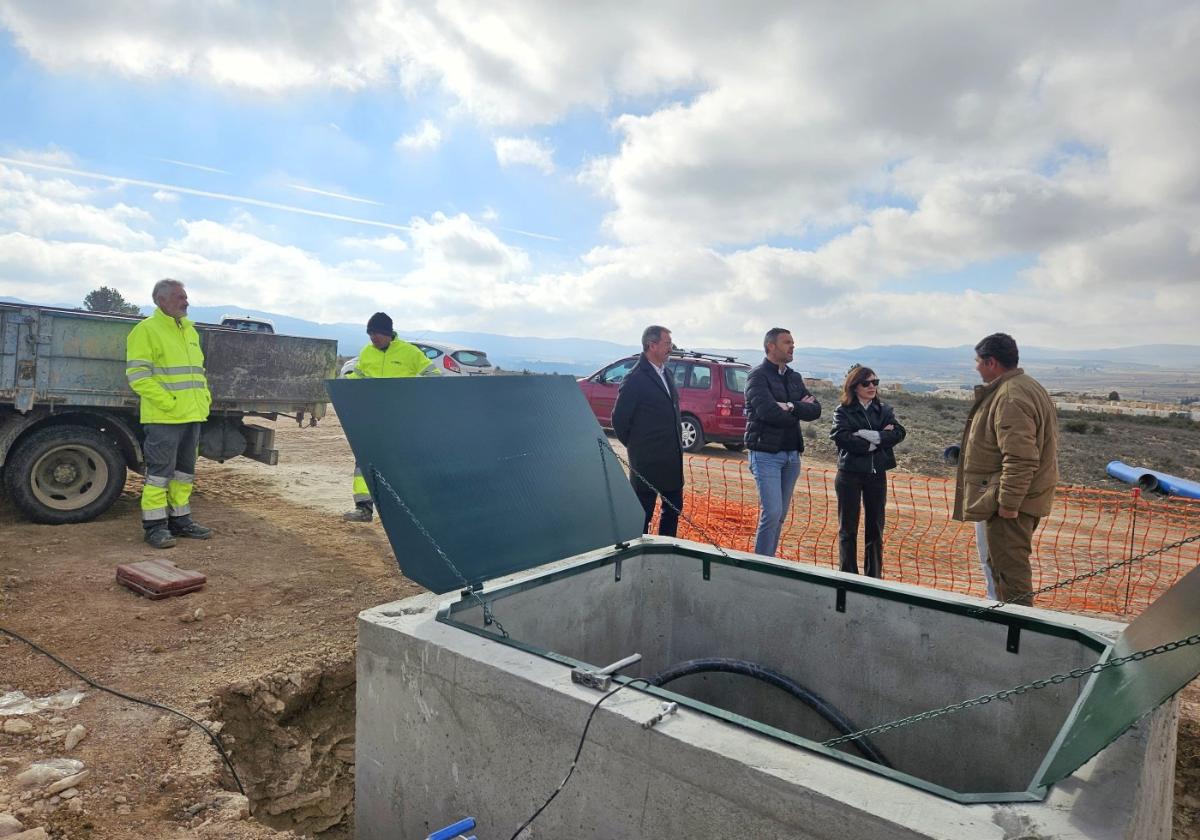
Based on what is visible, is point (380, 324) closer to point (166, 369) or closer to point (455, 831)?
point (166, 369)

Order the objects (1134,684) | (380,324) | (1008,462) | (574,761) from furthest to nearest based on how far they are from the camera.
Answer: (380,324), (1008,462), (574,761), (1134,684)

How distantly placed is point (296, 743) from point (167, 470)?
3.21 metres

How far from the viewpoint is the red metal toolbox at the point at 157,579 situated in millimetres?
4977

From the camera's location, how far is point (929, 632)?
9.84 ft

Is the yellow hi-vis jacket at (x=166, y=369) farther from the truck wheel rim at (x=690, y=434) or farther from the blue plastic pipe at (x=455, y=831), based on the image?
the truck wheel rim at (x=690, y=434)

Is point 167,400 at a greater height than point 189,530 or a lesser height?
greater

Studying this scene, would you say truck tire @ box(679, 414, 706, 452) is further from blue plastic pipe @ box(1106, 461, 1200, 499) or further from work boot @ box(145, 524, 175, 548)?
blue plastic pipe @ box(1106, 461, 1200, 499)

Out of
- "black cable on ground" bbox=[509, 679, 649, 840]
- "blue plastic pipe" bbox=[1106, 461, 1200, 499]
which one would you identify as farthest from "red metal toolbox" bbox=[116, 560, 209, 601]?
"blue plastic pipe" bbox=[1106, 461, 1200, 499]

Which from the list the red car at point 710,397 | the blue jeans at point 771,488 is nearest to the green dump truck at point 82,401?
the blue jeans at point 771,488

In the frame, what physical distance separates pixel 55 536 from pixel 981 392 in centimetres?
702

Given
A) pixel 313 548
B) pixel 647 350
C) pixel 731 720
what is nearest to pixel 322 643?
pixel 313 548

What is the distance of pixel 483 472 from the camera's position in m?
3.07

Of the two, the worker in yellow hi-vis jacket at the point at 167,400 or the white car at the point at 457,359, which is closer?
the worker in yellow hi-vis jacket at the point at 167,400

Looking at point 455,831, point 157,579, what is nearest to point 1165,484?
point 455,831
